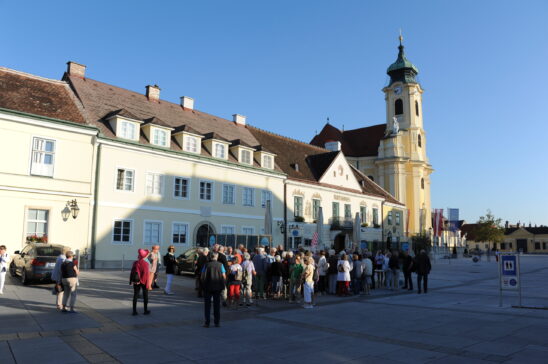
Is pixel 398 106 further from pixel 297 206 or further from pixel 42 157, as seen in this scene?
pixel 42 157

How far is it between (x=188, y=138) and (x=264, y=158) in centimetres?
747

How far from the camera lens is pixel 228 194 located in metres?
32.4

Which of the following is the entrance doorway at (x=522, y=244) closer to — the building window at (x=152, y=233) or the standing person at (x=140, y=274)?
the building window at (x=152, y=233)

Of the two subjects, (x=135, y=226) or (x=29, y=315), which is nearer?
(x=29, y=315)

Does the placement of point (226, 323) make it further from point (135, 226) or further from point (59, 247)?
point (135, 226)

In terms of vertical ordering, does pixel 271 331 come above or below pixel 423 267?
below

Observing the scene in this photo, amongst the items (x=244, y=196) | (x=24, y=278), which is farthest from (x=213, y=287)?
(x=244, y=196)

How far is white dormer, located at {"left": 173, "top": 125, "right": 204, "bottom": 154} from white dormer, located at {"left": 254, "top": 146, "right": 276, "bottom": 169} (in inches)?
234

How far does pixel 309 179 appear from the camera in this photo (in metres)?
40.1

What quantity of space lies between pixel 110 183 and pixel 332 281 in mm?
14541

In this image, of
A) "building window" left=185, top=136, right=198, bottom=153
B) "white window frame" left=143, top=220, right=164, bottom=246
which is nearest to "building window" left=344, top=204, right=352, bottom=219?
"building window" left=185, top=136, right=198, bottom=153

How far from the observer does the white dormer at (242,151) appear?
33719 mm

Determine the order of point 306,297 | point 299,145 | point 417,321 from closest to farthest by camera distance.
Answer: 1. point 417,321
2. point 306,297
3. point 299,145

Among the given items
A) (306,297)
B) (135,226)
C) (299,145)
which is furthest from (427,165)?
(306,297)
